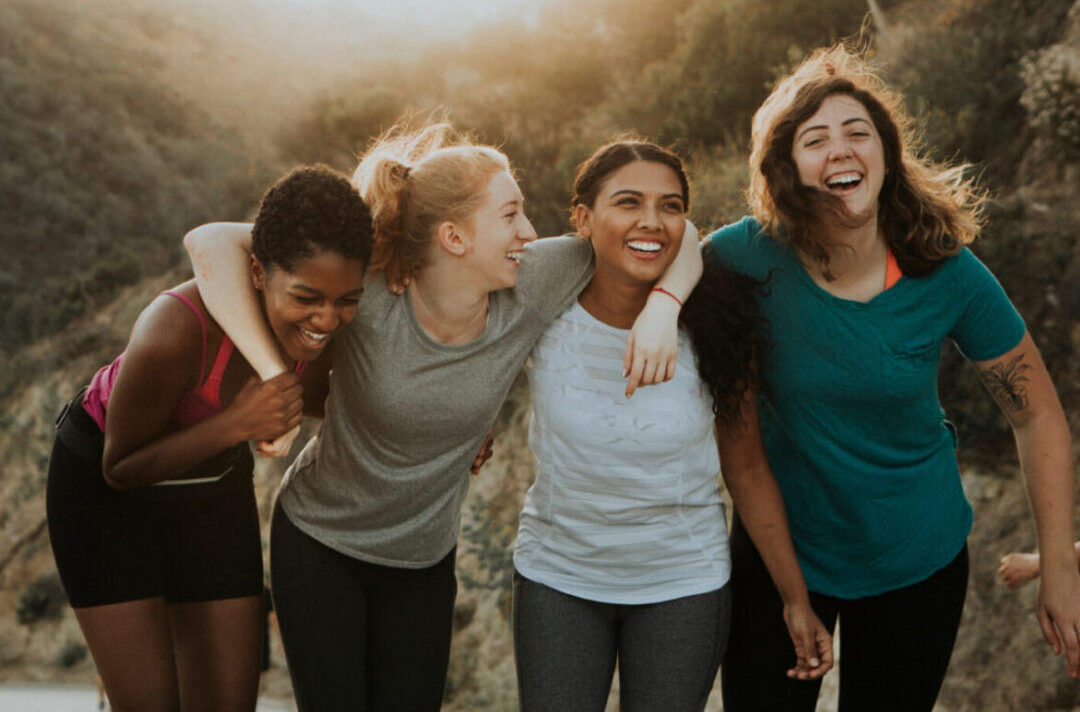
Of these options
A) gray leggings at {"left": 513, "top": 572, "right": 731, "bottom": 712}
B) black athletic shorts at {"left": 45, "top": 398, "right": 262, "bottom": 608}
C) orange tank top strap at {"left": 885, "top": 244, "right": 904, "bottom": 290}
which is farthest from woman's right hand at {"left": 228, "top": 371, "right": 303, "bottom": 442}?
orange tank top strap at {"left": 885, "top": 244, "right": 904, "bottom": 290}

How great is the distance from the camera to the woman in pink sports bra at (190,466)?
2.21 m

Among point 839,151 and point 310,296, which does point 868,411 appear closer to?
point 839,151

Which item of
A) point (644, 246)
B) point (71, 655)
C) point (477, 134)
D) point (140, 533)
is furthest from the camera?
point (477, 134)

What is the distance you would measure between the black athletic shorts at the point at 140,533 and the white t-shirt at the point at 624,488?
908mm

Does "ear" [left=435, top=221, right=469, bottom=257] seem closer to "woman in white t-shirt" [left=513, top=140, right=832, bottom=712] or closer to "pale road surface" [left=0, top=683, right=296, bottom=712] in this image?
"woman in white t-shirt" [left=513, top=140, right=832, bottom=712]

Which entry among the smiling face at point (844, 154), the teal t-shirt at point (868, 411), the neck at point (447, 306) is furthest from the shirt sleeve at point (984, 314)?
the neck at point (447, 306)

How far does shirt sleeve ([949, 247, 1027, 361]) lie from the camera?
96.6 inches

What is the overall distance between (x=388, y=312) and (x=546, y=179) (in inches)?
284

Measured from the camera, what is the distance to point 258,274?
90.9 inches

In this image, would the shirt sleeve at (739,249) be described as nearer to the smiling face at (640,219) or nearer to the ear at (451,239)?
the smiling face at (640,219)

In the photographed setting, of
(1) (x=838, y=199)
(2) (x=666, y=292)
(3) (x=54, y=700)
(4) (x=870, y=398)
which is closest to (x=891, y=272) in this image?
(1) (x=838, y=199)

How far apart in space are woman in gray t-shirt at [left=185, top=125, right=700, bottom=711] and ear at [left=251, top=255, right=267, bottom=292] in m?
0.05

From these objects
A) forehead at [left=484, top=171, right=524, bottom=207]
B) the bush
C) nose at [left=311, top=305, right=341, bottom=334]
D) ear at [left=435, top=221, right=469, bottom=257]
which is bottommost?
the bush

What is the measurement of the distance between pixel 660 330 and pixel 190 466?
1261 mm
